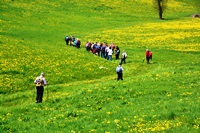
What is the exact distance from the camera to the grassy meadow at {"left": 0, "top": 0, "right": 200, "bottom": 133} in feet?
69.5

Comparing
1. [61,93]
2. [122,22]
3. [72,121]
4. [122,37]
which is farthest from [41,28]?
[72,121]

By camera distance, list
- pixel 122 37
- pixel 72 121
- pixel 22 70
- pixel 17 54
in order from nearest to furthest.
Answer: pixel 72 121 < pixel 22 70 < pixel 17 54 < pixel 122 37

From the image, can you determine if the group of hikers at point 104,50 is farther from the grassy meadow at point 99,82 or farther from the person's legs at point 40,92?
the person's legs at point 40,92

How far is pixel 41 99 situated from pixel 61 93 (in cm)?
336

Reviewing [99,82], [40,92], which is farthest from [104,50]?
[40,92]

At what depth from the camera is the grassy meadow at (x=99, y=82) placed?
21188 mm

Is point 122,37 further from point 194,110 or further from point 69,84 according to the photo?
point 194,110

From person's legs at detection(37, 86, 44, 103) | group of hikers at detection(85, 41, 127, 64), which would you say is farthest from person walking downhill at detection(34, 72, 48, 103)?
group of hikers at detection(85, 41, 127, 64)

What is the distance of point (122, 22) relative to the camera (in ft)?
322

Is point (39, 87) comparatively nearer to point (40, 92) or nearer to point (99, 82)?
point (40, 92)

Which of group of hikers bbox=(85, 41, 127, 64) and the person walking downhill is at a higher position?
group of hikers bbox=(85, 41, 127, 64)

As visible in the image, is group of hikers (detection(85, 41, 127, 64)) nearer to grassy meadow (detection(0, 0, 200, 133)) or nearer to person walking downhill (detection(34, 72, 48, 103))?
grassy meadow (detection(0, 0, 200, 133))

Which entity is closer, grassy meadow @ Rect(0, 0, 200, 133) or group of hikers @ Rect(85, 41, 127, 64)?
grassy meadow @ Rect(0, 0, 200, 133)

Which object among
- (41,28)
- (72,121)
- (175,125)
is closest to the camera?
(175,125)
